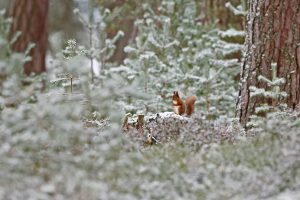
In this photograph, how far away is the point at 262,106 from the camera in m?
5.77

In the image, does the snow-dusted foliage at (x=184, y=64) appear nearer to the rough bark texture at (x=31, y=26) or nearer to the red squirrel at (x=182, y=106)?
the red squirrel at (x=182, y=106)

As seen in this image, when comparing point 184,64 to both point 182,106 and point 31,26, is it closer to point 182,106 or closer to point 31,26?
point 182,106

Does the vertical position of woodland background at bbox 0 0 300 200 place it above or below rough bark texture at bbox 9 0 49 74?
below

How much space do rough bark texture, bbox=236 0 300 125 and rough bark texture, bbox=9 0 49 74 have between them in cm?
597

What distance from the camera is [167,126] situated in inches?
194

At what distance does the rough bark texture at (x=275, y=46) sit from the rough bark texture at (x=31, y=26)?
5969 mm

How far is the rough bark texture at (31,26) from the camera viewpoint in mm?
11250

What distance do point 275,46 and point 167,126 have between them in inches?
54.6

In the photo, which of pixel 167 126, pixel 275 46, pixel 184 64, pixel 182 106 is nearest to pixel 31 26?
pixel 184 64

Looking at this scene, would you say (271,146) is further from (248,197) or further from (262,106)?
(262,106)

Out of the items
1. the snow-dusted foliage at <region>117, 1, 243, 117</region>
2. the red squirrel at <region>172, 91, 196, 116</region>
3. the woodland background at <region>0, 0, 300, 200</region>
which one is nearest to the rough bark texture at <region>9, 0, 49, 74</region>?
the woodland background at <region>0, 0, 300, 200</region>

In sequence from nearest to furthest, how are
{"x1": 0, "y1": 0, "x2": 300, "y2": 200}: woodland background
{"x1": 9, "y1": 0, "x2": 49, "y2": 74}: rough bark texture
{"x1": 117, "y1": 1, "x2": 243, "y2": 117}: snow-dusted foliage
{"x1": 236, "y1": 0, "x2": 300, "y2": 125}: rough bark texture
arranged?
{"x1": 0, "y1": 0, "x2": 300, "y2": 200}: woodland background → {"x1": 236, "y1": 0, "x2": 300, "y2": 125}: rough bark texture → {"x1": 117, "y1": 1, "x2": 243, "y2": 117}: snow-dusted foliage → {"x1": 9, "y1": 0, "x2": 49, "y2": 74}: rough bark texture

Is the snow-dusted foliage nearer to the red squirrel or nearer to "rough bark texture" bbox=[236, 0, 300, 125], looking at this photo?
the red squirrel

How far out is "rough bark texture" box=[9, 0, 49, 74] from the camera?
11250mm
